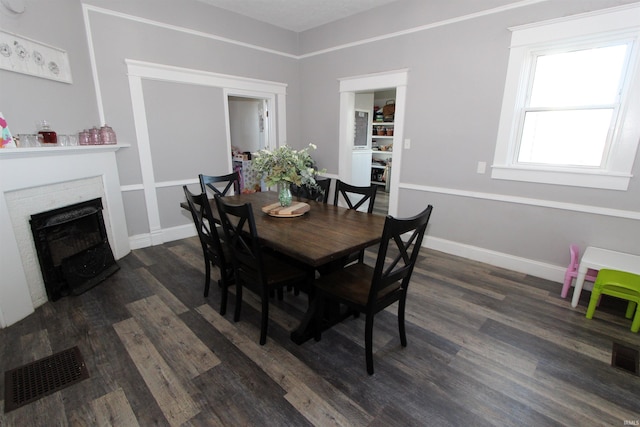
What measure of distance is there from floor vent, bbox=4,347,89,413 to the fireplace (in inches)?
35.1

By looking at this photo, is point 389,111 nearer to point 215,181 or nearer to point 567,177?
point 567,177

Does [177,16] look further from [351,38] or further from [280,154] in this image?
[280,154]

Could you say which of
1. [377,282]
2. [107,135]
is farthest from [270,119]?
[377,282]

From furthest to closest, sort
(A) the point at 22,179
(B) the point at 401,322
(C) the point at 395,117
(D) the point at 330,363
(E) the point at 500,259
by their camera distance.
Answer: (C) the point at 395,117, (E) the point at 500,259, (A) the point at 22,179, (B) the point at 401,322, (D) the point at 330,363

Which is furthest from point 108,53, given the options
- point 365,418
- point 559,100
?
point 559,100

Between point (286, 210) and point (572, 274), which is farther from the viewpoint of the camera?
point (572, 274)

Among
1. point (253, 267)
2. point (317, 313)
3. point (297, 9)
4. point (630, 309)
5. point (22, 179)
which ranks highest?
point (297, 9)

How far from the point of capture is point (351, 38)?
4.09 m

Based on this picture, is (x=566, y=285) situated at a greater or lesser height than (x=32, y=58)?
lesser

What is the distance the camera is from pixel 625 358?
196 centimetres

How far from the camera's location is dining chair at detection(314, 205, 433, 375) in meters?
1.58

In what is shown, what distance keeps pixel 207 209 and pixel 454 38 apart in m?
3.13

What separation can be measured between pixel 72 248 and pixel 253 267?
6.39 ft

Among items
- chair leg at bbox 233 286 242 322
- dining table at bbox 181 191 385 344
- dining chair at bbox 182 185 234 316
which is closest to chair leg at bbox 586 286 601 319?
dining table at bbox 181 191 385 344
